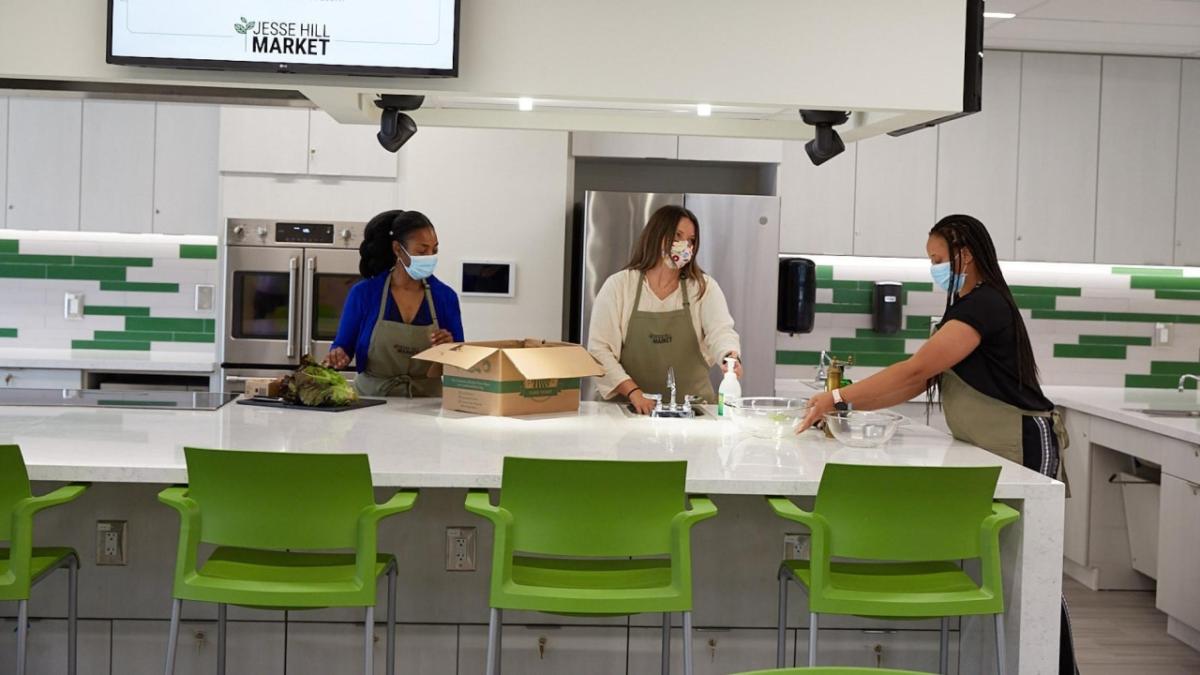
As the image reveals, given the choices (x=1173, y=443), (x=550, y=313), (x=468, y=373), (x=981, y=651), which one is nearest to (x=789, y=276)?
(x=550, y=313)

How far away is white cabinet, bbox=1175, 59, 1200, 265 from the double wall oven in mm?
3941

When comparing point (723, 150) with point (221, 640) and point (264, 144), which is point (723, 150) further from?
point (221, 640)

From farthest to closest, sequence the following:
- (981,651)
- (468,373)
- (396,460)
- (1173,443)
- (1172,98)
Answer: (1172,98) → (1173,443) → (468,373) → (981,651) → (396,460)

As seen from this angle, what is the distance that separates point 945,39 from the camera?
10.3 ft

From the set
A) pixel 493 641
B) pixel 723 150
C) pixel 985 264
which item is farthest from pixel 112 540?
pixel 723 150

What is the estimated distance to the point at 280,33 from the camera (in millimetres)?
2898

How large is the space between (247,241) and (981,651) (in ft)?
12.0

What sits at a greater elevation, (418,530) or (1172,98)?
(1172,98)

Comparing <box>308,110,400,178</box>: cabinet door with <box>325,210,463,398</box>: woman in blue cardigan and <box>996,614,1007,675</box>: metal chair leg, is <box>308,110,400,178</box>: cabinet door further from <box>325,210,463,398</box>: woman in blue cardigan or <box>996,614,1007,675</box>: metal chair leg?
<box>996,614,1007,675</box>: metal chair leg

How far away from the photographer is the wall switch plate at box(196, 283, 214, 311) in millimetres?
6223

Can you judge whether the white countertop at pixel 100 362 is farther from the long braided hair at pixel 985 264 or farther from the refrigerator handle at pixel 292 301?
the long braided hair at pixel 985 264

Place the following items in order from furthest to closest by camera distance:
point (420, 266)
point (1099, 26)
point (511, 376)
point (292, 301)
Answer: point (292, 301) < point (1099, 26) < point (420, 266) < point (511, 376)

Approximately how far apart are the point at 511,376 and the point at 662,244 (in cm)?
77

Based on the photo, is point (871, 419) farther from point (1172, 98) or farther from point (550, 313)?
point (1172, 98)
